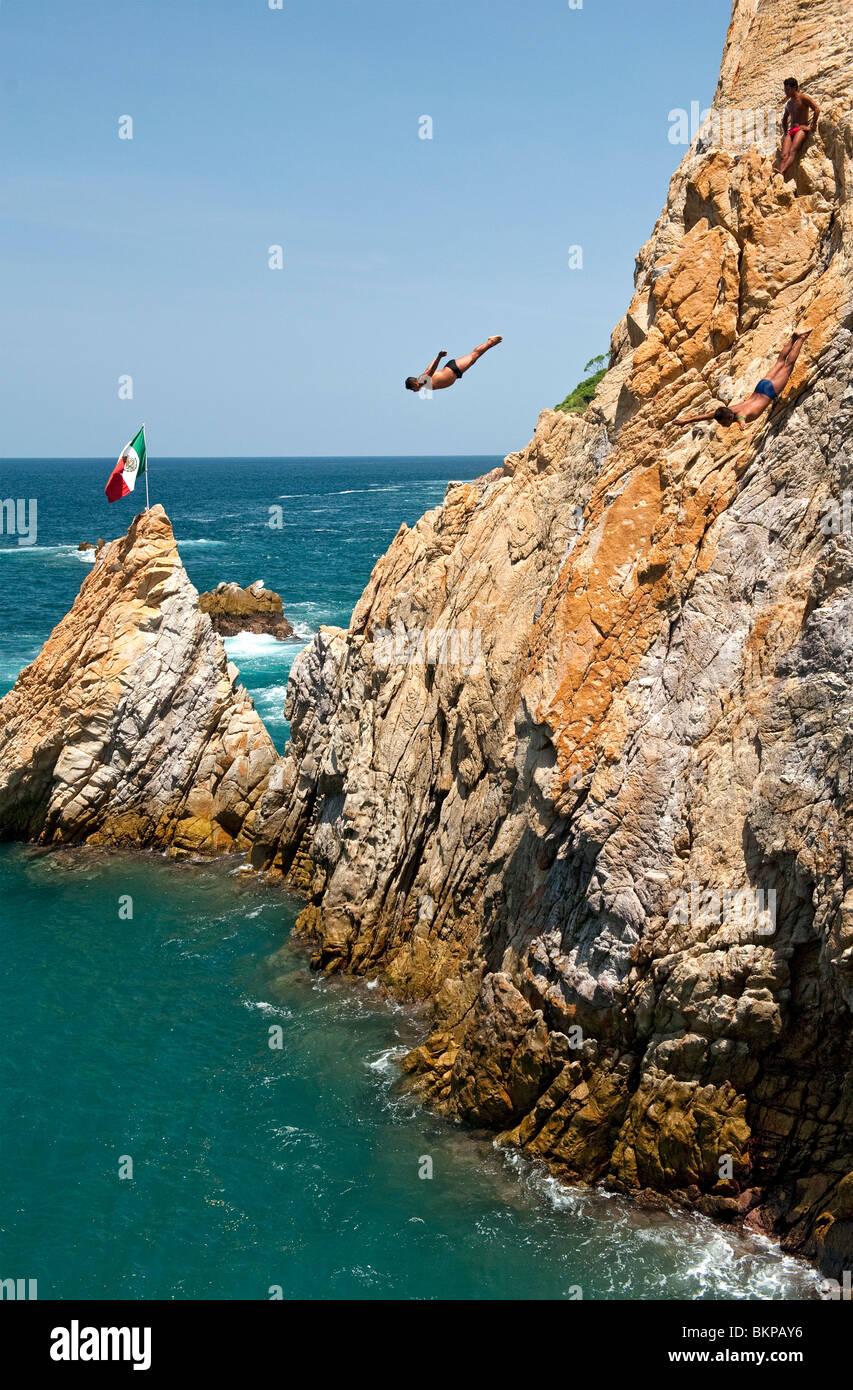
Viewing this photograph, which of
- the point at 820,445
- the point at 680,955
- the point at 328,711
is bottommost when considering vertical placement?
the point at 680,955

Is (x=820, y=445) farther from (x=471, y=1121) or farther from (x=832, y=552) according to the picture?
(x=471, y=1121)

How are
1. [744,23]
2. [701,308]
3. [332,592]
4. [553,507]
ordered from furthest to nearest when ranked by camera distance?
[332,592] → [553,507] → [744,23] → [701,308]

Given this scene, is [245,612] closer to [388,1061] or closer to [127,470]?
[127,470]

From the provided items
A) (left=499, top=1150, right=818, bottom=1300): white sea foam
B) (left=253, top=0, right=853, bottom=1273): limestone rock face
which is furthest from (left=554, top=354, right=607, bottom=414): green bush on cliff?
(left=499, top=1150, right=818, bottom=1300): white sea foam

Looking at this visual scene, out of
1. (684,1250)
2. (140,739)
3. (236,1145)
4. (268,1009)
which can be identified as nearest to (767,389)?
(684,1250)

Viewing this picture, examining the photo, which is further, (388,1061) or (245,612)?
(245,612)

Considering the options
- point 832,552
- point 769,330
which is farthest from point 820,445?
point 769,330
